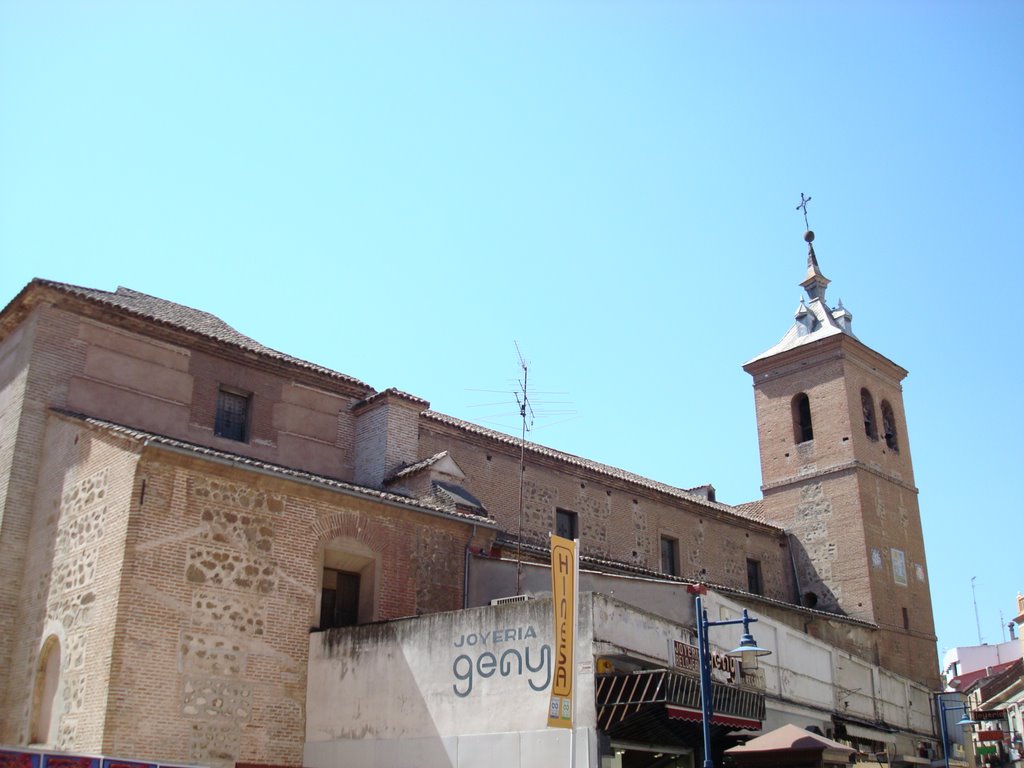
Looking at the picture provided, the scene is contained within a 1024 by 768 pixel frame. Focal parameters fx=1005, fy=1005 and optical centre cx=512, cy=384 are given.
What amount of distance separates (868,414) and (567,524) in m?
13.1

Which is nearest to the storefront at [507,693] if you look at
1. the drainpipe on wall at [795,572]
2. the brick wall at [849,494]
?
the brick wall at [849,494]

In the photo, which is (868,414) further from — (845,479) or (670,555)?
(670,555)

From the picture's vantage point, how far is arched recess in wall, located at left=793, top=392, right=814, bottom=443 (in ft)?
104

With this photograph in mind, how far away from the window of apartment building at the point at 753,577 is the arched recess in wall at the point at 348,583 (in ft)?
49.7

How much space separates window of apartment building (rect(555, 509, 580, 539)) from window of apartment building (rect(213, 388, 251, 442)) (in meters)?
7.84

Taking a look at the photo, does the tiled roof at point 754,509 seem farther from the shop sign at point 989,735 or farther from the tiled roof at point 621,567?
the shop sign at point 989,735

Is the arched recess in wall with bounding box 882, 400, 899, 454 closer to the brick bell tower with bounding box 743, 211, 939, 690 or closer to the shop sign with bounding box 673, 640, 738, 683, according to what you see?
the brick bell tower with bounding box 743, 211, 939, 690

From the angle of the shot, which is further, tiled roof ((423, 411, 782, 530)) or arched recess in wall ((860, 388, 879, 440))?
arched recess in wall ((860, 388, 879, 440))

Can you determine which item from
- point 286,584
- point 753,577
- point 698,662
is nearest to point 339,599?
point 286,584

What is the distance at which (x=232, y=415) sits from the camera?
1864 centimetres

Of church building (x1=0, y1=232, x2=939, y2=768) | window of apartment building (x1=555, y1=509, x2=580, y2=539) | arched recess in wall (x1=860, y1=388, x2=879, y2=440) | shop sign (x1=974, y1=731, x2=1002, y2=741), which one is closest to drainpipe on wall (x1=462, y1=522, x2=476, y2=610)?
church building (x1=0, y1=232, x2=939, y2=768)

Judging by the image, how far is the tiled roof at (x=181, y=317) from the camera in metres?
17.0

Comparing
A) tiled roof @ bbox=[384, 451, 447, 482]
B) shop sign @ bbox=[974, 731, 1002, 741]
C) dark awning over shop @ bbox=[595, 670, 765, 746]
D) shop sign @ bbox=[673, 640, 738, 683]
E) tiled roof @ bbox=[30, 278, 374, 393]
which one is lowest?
dark awning over shop @ bbox=[595, 670, 765, 746]

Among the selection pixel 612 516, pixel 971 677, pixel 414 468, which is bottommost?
pixel 414 468
